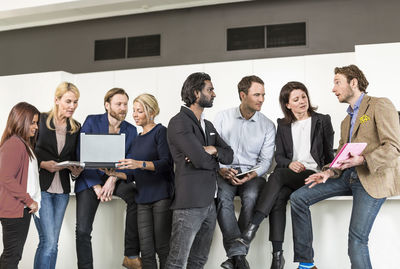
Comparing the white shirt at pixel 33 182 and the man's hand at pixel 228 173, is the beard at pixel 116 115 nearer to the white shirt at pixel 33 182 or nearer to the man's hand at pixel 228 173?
the white shirt at pixel 33 182

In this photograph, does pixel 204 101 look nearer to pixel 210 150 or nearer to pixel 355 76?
pixel 210 150

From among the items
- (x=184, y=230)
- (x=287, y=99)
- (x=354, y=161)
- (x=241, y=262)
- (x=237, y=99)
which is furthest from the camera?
(x=237, y=99)

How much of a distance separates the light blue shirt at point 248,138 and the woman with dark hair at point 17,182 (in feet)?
4.33

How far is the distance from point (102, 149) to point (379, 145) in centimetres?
172

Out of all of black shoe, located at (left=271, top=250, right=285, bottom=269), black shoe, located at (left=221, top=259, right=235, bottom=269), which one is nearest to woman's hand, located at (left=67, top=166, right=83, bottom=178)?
black shoe, located at (left=221, top=259, right=235, bottom=269)

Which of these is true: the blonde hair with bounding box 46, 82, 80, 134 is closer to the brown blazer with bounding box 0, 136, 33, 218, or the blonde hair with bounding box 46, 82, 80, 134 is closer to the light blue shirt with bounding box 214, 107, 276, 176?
the brown blazer with bounding box 0, 136, 33, 218

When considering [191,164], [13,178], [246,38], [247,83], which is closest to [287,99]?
[247,83]

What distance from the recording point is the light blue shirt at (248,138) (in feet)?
11.4

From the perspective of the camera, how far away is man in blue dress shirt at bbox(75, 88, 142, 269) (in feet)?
10.7

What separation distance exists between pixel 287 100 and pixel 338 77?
553 millimetres

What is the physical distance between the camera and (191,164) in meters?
2.75

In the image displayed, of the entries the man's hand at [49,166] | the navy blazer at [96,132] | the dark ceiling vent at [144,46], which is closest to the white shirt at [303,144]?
the navy blazer at [96,132]

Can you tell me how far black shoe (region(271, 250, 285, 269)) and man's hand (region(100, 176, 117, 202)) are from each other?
1.19 m

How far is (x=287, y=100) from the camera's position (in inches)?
142
